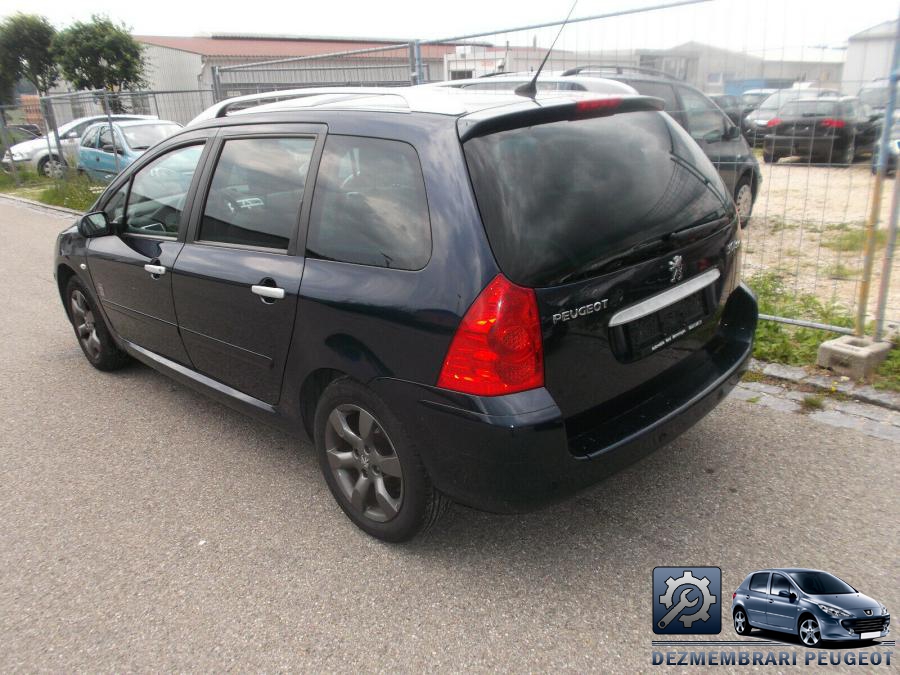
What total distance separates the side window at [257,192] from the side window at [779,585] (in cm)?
229

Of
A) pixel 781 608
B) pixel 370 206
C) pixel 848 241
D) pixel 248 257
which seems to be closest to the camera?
pixel 781 608

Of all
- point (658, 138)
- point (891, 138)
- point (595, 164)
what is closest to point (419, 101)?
point (595, 164)

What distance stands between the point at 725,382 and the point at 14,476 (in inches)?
140

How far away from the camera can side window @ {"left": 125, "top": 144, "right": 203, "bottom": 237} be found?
372cm

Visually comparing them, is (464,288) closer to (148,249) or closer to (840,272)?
(148,249)

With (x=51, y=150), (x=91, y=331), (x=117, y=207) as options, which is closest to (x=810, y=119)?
(x=117, y=207)

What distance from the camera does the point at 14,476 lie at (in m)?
3.68

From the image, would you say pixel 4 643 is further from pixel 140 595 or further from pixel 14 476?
pixel 14 476

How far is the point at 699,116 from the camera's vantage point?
18.2 feet

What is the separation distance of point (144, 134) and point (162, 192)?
35.9 feet

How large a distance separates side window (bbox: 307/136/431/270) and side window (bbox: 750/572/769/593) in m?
1.64

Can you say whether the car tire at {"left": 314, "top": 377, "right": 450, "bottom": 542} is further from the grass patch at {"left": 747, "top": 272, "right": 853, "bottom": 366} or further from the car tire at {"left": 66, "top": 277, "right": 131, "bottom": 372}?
the grass patch at {"left": 747, "top": 272, "right": 853, "bottom": 366}

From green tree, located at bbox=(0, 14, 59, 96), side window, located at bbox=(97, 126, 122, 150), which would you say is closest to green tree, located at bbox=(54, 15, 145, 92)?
green tree, located at bbox=(0, 14, 59, 96)

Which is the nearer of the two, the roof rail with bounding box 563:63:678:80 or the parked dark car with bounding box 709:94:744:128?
the parked dark car with bounding box 709:94:744:128
